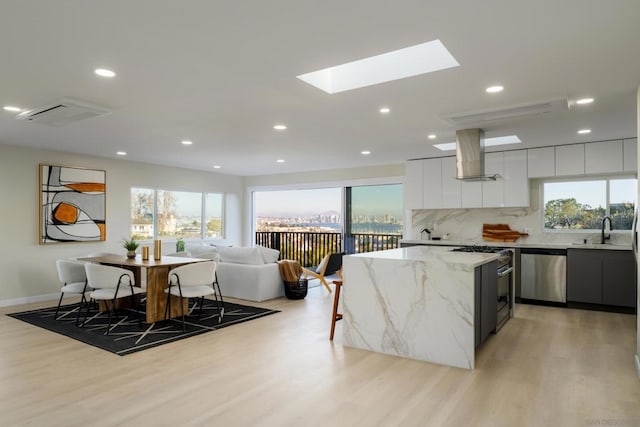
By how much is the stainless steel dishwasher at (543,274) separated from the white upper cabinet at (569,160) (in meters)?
1.14

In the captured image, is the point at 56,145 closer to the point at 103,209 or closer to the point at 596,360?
the point at 103,209

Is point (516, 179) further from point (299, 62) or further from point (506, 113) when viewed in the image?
point (299, 62)

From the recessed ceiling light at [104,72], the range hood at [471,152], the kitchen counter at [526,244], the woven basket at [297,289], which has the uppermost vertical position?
the recessed ceiling light at [104,72]

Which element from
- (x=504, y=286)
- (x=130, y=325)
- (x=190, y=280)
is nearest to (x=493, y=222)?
(x=504, y=286)

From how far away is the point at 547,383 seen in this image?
3113 mm

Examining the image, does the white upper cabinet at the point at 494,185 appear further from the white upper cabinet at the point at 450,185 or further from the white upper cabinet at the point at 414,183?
the white upper cabinet at the point at 414,183

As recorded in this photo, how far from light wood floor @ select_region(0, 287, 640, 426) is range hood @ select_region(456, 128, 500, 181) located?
1.86 meters

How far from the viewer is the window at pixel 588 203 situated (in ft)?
19.6

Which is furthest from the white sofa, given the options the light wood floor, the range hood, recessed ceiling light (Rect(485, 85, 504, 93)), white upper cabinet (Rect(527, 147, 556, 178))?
white upper cabinet (Rect(527, 147, 556, 178))

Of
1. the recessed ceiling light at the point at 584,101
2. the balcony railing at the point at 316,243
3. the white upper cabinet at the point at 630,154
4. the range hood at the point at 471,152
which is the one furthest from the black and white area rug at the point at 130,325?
the white upper cabinet at the point at 630,154

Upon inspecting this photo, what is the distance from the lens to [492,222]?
6.89 m

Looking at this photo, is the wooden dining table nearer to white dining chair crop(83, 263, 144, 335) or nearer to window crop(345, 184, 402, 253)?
white dining chair crop(83, 263, 144, 335)

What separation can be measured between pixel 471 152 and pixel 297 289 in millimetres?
3194

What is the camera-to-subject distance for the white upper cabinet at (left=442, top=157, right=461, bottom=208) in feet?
22.4
